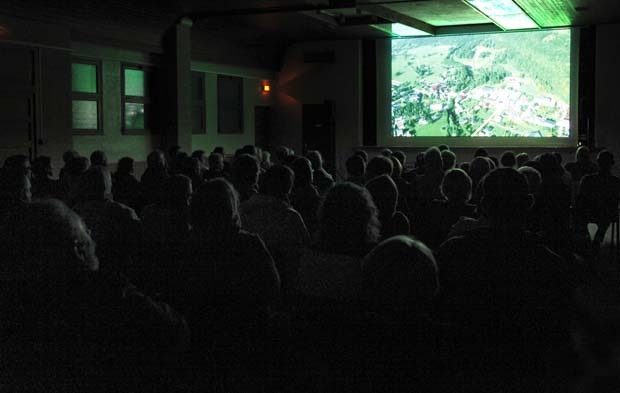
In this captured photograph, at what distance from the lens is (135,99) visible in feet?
42.2

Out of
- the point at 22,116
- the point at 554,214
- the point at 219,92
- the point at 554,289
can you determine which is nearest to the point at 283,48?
the point at 219,92

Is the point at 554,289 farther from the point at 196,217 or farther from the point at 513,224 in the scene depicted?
the point at 196,217

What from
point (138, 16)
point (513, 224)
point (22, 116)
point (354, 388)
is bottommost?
point (354, 388)

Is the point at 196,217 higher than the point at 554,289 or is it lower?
higher

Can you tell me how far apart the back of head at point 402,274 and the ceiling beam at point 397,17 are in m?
10.2

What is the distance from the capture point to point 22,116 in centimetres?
1015

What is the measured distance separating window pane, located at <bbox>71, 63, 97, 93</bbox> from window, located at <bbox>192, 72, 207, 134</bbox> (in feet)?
9.64

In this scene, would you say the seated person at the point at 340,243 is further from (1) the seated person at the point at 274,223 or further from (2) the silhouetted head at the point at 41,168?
(2) the silhouetted head at the point at 41,168

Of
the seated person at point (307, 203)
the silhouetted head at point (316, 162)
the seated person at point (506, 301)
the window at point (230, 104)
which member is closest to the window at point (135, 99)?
the window at point (230, 104)

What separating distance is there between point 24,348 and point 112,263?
6.06 feet

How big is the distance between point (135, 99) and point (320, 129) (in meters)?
5.71

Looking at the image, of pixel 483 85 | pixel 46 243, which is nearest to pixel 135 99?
pixel 483 85

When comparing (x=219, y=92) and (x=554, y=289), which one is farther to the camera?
(x=219, y=92)

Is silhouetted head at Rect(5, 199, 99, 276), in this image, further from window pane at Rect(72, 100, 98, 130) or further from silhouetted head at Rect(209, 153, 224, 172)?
window pane at Rect(72, 100, 98, 130)
